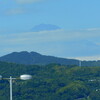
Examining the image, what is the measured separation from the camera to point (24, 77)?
210ft

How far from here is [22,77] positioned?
6369 cm

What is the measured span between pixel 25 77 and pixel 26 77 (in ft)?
0.35

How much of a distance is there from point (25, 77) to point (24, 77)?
13 centimetres

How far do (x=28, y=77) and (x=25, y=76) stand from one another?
0.36 m

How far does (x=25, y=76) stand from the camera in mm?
64188

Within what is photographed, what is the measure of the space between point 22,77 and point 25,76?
56cm

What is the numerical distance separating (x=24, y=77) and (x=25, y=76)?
302 mm

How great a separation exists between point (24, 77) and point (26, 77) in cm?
23

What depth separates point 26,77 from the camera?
210ft

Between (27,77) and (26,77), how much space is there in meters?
0.09

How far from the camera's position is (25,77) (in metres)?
64.0

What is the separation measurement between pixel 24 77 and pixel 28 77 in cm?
35

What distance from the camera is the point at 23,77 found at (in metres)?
63.8
